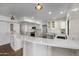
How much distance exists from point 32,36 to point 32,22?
7.5 inches

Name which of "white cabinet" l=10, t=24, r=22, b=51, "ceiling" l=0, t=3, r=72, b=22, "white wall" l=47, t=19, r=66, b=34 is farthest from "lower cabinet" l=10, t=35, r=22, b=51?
"white wall" l=47, t=19, r=66, b=34

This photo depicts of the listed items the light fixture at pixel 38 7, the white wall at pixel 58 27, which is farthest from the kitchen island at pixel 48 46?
the light fixture at pixel 38 7

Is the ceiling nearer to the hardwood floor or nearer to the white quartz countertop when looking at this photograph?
the white quartz countertop

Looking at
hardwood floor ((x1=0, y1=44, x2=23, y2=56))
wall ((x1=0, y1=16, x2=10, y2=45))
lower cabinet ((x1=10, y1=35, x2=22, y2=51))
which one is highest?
wall ((x1=0, y1=16, x2=10, y2=45))

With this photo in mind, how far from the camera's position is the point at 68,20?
142 cm

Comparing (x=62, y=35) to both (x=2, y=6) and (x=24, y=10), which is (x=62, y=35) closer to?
(x=24, y=10)

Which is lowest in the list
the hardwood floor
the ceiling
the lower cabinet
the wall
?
the hardwood floor

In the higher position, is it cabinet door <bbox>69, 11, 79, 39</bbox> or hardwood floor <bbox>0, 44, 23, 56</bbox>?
cabinet door <bbox>69, 11, 79, 39</bbox>

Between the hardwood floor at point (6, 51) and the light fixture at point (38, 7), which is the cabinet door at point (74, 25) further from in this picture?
the hardwood floor at point (6, 51)

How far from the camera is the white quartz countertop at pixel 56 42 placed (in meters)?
1.40

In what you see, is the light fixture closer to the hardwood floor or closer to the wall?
the wall

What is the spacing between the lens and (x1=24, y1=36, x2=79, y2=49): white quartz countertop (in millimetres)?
1401

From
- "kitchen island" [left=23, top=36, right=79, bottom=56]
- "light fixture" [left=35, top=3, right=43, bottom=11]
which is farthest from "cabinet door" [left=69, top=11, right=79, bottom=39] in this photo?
"light fixture" [left=35, top=3, right=43, bottom=11]

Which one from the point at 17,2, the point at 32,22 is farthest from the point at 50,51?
the point at 17,2
